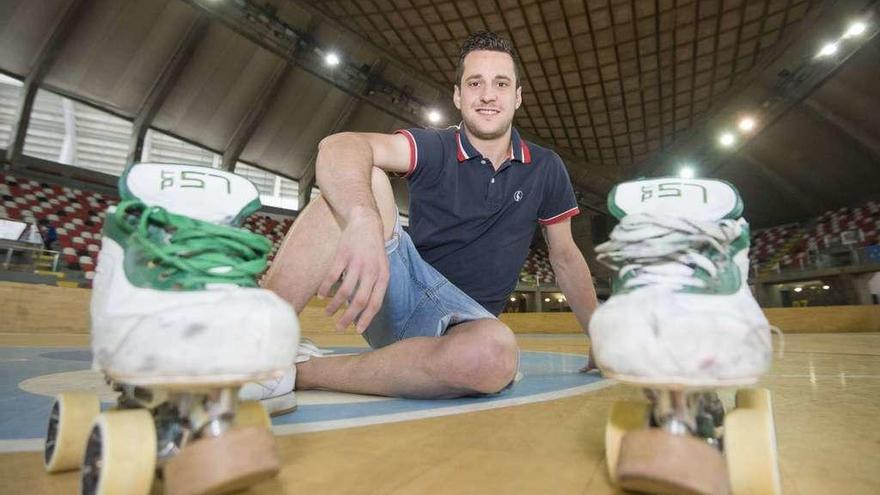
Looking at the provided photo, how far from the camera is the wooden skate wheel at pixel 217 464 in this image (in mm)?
397

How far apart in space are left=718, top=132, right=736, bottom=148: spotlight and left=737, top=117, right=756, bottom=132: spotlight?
0.26 meters

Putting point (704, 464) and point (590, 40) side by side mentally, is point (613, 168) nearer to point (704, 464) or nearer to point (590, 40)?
point (590, 40)

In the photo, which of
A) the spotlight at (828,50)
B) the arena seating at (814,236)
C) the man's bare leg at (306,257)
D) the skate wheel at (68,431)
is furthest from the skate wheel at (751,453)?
the arena seating at (814,236)

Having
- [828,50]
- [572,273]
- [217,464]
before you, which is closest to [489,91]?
[572,273]

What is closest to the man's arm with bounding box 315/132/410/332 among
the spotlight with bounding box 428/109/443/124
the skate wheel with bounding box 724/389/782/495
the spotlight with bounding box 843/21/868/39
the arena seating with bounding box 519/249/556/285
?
the skate wheel with bounding box 724/389/782/495

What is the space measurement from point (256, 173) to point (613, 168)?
9882 millimetres

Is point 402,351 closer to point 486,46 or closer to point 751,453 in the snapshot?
point 751,453

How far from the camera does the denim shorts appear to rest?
1160 mm

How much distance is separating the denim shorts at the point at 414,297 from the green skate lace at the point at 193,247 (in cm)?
65

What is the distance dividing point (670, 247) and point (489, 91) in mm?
832

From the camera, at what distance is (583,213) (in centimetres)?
1542

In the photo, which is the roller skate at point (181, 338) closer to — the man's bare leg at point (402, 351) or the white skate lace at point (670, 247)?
the white skate lace at point (670, 247)


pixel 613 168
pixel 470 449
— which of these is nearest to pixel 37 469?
pixel 470 449

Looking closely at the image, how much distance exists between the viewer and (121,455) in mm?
434
